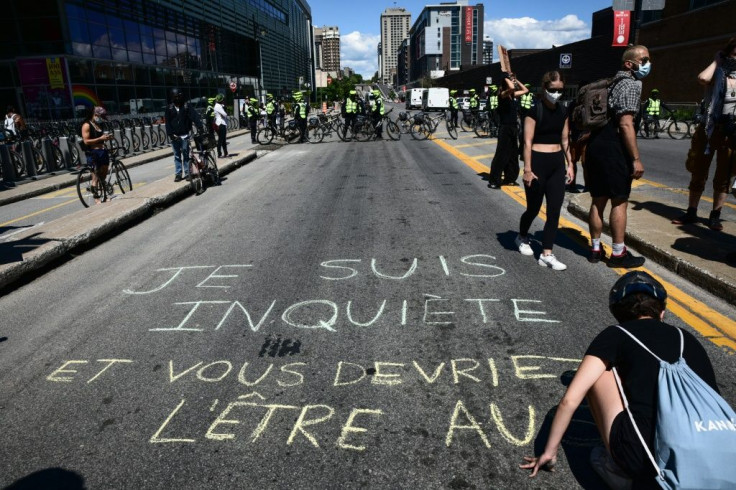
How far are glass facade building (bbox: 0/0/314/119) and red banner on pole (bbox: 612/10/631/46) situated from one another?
2604 cm

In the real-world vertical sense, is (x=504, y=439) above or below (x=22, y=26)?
below

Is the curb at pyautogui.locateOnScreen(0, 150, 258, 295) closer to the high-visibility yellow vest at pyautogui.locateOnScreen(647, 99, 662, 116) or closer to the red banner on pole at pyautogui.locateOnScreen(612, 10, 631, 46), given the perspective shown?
the high-visibility yellow vest at pyautogui.locateOnScreen(647, 99, 662, 116)

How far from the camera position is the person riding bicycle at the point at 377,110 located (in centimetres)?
1988

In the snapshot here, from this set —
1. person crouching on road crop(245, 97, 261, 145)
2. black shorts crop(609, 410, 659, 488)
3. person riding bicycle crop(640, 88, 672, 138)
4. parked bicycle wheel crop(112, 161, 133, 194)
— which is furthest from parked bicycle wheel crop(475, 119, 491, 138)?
black shorts crop(609, 410, 659, 488)

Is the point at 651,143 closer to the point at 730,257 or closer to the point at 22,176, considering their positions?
the point at 730,257

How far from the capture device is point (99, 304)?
479 centimetres

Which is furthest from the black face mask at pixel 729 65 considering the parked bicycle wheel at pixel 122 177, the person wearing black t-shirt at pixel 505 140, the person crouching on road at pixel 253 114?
the person crouching on road at pixel 253 114

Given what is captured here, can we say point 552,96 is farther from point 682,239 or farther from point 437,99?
point 437,99

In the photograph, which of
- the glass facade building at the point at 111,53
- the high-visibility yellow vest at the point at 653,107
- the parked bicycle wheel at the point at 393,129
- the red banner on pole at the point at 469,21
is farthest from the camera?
the red banner on pole at the point at 469,21

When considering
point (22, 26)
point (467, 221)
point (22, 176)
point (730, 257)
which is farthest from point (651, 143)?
point (22, 26)

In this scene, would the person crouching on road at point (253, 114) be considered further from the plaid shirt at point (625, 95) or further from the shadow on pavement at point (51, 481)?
the shadow on pavement at point (51, 481)

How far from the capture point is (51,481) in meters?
2.49

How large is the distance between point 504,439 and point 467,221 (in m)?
4.99

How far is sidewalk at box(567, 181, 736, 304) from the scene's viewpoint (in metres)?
4.65
